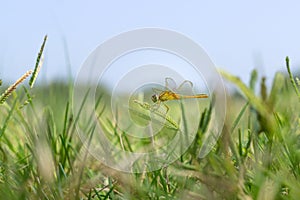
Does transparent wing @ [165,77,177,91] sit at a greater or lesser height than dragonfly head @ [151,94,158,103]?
greater

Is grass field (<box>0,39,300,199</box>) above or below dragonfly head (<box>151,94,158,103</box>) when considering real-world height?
below

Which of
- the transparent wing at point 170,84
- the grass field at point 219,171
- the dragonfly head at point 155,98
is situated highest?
the transparent wing at point 170,84

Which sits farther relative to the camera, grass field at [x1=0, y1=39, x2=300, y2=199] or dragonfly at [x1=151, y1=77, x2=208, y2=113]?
dragonfly at [x1=151, y1=77, x2=208, y2=113]

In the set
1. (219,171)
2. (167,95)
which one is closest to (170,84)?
(167,95)

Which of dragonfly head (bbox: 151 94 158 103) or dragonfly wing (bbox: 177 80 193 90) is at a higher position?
dragonfly wing (bbox: 177 80 193 90)

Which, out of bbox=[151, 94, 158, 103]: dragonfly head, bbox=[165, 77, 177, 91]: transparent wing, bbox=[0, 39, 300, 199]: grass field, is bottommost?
bbox=[0, 39, 300, 199]: grass field

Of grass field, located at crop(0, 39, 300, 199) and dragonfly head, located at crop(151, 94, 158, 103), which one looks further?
dragonfly head, located at crop(151, 94, 158, 103)

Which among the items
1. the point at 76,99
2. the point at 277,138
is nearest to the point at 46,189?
the point at 76,99

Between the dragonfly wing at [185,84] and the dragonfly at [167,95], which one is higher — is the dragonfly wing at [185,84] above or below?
above

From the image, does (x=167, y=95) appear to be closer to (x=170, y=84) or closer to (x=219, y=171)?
(x=170, y=84)

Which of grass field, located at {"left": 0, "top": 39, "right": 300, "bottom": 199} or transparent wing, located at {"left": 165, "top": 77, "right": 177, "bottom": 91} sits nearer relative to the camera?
grass field, located at {"left": 0, "top": 39, "right": 300, "bottom": 199}

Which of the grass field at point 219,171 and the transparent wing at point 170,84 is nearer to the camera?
the grass field at point 219,171

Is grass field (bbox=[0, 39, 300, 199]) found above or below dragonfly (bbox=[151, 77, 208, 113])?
below
